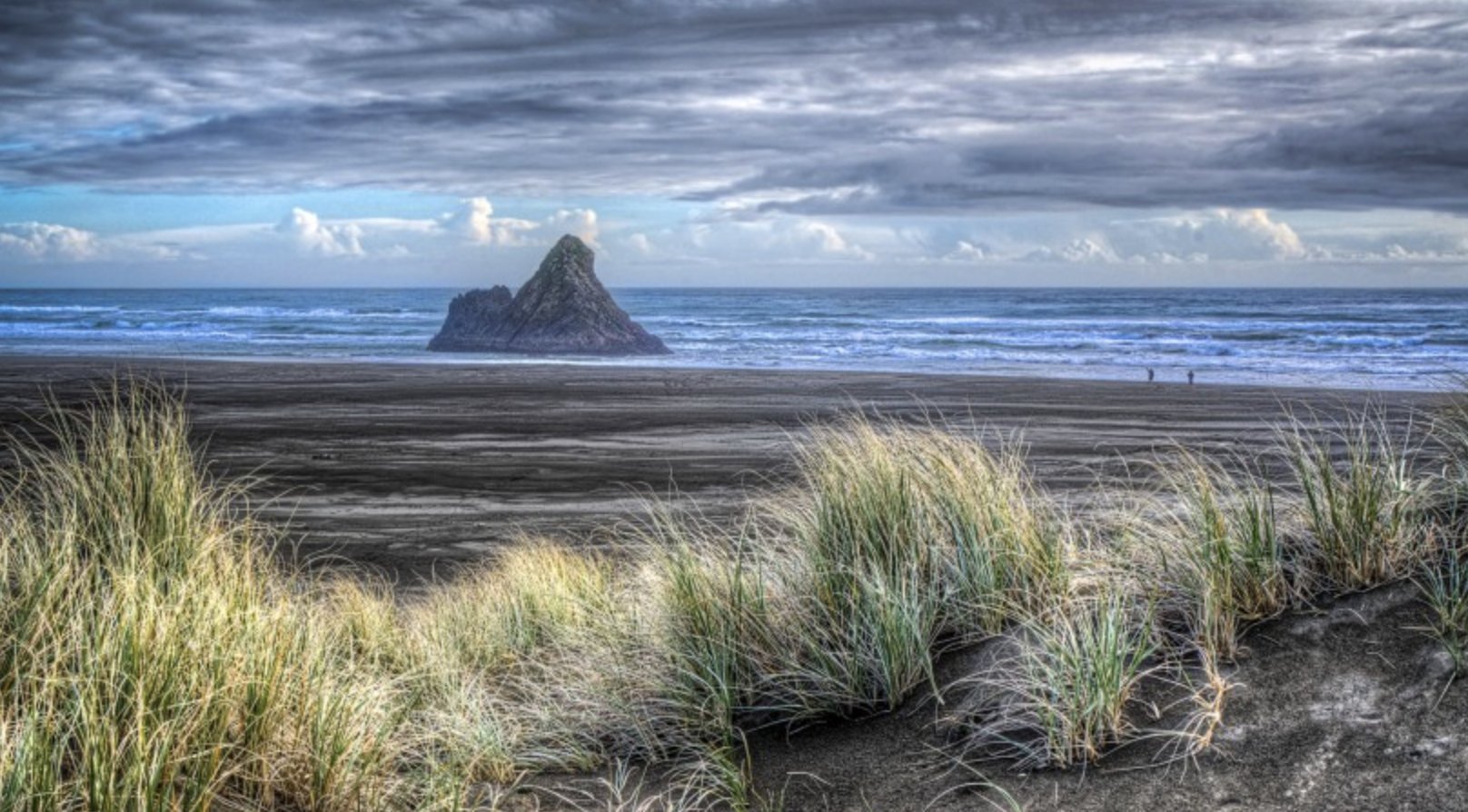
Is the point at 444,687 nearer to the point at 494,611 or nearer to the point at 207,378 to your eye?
the point at 494,611

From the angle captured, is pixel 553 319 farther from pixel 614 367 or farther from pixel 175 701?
pixel 175 701

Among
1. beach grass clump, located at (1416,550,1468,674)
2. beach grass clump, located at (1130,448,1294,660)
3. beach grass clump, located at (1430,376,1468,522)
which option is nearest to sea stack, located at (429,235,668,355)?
beach grass clump, located at (1430,376,1468,522)

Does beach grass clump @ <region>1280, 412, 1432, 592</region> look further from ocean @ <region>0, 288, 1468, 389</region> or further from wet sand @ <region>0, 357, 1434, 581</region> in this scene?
ocean @ <region>0, 288, 1468, 389</region>

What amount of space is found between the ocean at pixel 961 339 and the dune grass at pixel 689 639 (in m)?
23.5

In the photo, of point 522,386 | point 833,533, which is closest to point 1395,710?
point 833,533

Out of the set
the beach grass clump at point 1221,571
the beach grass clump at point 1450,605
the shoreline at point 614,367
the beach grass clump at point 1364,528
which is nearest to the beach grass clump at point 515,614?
the beach grass clump at point 1221,571

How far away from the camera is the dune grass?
4383 mm

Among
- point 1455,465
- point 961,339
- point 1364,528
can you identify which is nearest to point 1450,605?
point 1364,528

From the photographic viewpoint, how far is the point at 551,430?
2095 cm

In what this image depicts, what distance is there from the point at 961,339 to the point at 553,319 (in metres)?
16.1

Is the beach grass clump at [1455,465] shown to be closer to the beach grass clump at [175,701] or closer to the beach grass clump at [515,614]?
the beach grass clump at [515,614]

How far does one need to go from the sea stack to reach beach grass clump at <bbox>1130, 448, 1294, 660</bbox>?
133 feet

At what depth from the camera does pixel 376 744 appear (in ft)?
15.9

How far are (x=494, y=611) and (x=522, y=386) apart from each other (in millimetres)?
21558
